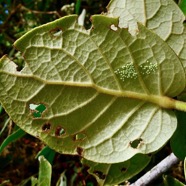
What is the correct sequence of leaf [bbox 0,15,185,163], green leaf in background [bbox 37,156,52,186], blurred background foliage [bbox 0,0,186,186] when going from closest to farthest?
1. leaf [bbox 0,15,185,163]
2. green leaf in background [bbox 37,156,52,186]
3. blurred background foliage [bbox 0,0,186,186]

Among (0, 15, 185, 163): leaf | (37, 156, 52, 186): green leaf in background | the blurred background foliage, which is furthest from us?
the blurred background foliage

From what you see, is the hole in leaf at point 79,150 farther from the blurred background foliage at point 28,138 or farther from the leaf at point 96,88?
the blurred background foliage at point 28,138

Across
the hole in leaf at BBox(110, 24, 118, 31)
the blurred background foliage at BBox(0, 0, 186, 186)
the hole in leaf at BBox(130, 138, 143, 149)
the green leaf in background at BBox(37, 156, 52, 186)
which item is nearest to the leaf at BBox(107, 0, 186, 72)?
the hole in leaf at BBox(110, 24, 118, 31)

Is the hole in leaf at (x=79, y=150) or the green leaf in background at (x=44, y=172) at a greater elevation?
the hole in leaf at (x=79, y=150)

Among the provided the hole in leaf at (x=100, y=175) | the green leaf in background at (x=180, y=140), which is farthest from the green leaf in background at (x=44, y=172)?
the green leaf in background at (x=180, y=140)

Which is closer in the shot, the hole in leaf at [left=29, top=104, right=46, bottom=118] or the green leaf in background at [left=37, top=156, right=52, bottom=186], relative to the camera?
the hole in leaf at [left=29, top=104, right=46, bottom=118]

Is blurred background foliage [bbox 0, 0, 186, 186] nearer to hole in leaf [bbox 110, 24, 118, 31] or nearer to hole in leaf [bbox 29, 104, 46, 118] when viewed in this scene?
hole in leaf [bbox 29, 104, 46, 118]
